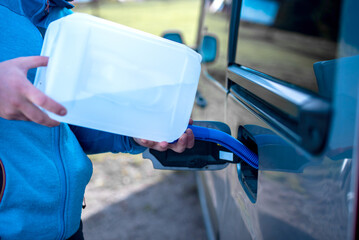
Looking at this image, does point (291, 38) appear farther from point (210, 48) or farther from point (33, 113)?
point (33, 113)

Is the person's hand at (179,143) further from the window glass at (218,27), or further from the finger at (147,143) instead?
the window glass at (218,27)

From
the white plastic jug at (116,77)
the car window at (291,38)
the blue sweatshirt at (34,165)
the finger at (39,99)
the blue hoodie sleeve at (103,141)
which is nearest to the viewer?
the finger at (39,99)

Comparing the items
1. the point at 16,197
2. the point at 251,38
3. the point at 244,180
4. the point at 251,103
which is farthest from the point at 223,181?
the point at 251,38

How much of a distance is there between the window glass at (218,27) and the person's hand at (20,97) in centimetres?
136

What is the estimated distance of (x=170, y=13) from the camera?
A: 56.3 feet

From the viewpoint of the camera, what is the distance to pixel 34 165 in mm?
991

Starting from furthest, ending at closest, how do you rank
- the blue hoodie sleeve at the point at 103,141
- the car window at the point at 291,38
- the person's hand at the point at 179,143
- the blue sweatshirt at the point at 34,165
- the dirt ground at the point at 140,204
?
the dirt ground at the point at 140,204
the car window at the point at 291,38
the blue hoodie sleeve at the point at 103,141
the person's hand at the point at 179,143
the blue sweatshirt at the point at 34,165

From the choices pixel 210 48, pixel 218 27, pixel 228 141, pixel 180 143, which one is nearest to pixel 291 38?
pixel 218 27

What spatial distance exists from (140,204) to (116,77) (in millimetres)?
2362

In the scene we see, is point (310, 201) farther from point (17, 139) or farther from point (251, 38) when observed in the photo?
point (251, 38)

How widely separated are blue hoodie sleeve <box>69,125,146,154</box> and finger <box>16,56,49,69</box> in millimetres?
464

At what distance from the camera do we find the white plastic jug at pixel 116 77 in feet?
2.76

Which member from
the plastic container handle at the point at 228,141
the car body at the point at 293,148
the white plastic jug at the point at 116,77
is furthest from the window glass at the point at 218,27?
the white plastic jug at the point at 116,77

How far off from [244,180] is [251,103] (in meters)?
0.35
